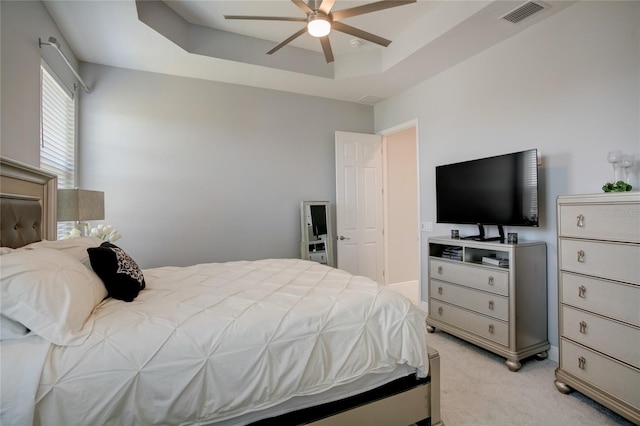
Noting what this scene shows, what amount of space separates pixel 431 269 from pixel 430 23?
2.41 metres

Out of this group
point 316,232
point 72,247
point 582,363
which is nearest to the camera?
point 72,247

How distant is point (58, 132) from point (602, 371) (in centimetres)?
452

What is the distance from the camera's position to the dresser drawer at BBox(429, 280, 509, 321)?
2504 millimetres

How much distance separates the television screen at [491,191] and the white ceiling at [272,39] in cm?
116

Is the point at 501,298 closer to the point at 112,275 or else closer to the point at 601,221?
the point at 601,221

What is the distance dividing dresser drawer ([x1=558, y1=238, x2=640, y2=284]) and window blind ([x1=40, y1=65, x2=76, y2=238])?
12.8 feet

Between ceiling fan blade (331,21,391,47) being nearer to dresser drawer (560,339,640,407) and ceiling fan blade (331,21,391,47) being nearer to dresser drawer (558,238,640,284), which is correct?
dresser drawer (558,238,640,284)

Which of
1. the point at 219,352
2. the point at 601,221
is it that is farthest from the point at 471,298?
the point at 219,352

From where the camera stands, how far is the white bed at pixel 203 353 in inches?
41.4

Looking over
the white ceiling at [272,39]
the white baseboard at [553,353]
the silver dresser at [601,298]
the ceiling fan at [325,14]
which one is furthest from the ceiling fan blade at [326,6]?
the white baseboard at [553,353]

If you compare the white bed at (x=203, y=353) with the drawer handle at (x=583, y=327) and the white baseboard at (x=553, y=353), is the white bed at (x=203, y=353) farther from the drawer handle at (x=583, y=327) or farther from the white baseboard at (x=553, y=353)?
the white baseboard at (x=553, y=353)

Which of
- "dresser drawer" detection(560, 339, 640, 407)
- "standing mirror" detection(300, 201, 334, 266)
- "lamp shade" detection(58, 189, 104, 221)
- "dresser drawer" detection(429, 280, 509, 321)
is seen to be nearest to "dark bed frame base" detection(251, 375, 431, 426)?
"dresser drawer" detection(560, 339, 640, 407)

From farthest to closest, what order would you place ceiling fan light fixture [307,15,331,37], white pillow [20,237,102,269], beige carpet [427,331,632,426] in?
ceiling fan light fixture [307,15,331,37] < beige carpet [427,331,632,426] < white pillow [20,237,102,269]

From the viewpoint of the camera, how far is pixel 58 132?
9.07ft
